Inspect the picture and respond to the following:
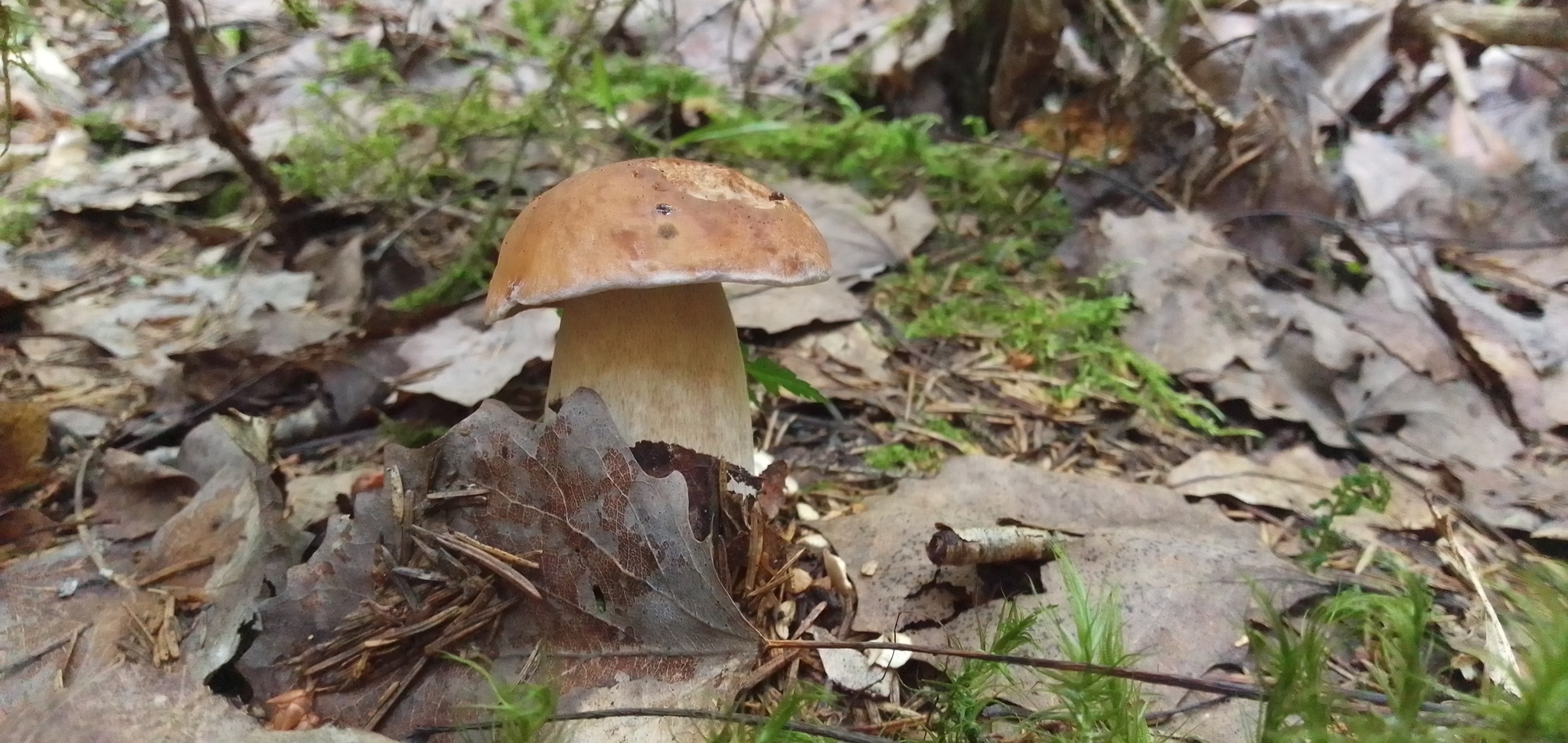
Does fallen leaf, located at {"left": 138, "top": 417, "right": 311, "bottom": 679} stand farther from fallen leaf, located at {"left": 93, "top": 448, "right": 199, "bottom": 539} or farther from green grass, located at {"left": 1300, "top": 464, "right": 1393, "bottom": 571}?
green grass, located at {"left": 1300, "top": 464, "right": 1393, "bottom": 571}

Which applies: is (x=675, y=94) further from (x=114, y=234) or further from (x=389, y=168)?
(x=114, y=234)

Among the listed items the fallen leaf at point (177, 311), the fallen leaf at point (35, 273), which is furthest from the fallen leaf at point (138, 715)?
the fallen leaf at point (35, 273)

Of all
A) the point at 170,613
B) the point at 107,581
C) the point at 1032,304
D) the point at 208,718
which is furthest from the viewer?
the point at 1032,304

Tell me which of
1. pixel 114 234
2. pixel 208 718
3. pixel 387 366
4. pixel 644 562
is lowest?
pixel 114 234

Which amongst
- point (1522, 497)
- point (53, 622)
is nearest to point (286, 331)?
point (53, 622)

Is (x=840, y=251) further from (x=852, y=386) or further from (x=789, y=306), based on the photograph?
(x=852, y=386)

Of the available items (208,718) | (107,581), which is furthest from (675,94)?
(208,718)

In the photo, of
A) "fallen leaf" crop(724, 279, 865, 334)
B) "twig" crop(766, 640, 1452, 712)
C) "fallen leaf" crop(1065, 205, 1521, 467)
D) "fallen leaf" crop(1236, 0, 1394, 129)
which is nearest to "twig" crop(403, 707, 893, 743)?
"twig" crop(766, 640, 1452, 712)
